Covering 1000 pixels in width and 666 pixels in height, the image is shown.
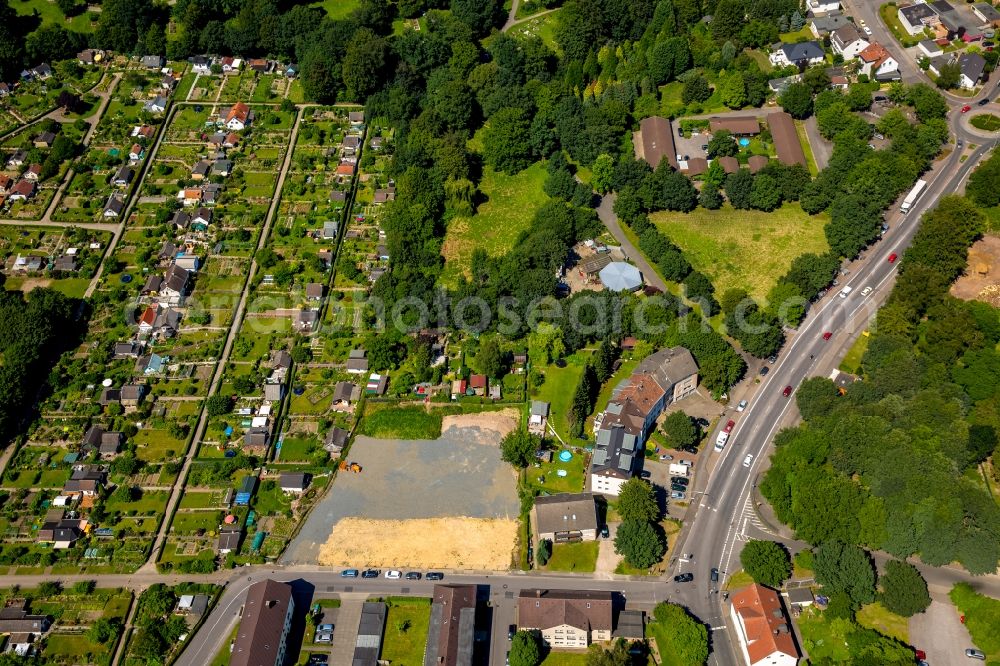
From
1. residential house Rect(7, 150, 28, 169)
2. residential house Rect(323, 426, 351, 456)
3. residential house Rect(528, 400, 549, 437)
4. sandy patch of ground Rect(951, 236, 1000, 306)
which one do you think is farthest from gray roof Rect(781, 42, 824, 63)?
residential house Rect(7, 150, 28, 169)

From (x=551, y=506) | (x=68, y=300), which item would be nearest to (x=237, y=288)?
(x=68, y=300)

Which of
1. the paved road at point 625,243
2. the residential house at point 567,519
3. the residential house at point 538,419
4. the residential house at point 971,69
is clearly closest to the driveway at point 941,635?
the residential house at point 567,519

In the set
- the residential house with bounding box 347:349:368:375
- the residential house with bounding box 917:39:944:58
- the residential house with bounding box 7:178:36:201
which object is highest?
the residential house with bounding box 917:39:944:58

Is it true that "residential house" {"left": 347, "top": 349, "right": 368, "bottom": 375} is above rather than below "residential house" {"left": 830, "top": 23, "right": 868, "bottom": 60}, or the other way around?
below

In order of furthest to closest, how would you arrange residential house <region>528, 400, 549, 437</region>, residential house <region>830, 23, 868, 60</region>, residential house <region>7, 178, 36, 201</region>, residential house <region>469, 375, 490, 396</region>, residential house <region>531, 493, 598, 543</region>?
residential house <region>830, 23, 868, 60</region>
residential house <region>7, 178, 36, 201</region>
residential house <region>469, 375, 490, 396</region>
residential house <region>528, 400, 549, 437</region>
residential house <region>531, 493, 598, 543</region>

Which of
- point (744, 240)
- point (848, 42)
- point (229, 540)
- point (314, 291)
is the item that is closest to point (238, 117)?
point (314, 291)

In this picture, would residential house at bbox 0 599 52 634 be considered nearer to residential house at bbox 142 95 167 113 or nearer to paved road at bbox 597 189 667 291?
paved road at bbox 597 189 667 291
